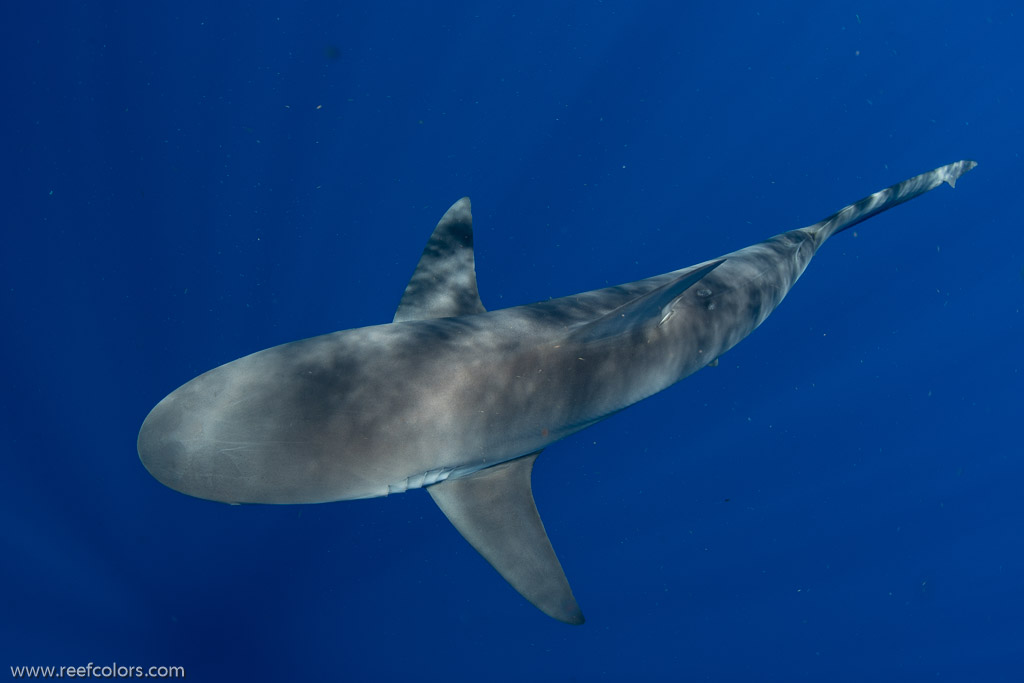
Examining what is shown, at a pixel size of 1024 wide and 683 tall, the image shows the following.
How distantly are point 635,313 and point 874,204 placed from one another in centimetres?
303

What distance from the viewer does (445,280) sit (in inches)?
136

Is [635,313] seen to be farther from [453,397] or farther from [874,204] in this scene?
[874,204]

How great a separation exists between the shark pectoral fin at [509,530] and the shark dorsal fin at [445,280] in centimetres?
98

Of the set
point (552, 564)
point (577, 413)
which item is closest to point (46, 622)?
point (552, 564)

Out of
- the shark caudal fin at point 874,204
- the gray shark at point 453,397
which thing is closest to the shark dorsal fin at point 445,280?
the gray shark at point 453,397

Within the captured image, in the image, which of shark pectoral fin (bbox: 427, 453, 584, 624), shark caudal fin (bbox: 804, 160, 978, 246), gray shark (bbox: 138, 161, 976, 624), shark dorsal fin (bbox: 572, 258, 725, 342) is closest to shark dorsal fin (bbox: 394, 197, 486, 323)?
gray shark (bbox: 138, 161, 976, 624)

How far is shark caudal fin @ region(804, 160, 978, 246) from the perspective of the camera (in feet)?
14.4

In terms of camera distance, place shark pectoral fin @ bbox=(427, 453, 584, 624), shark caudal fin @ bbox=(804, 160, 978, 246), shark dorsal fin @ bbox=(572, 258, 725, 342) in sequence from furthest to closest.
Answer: shark caudal fin @ bbox=(804, 160, 978, 246) → shark pectoral fin @ bbox=(427, 453, 584, 624) → shark dorsal fin @ bbox=(572, 258, 725, 342)

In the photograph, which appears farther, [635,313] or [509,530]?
[509,530]

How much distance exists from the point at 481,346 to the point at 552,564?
138 centimetres

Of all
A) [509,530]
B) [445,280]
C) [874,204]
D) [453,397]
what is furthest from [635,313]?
[874,204]

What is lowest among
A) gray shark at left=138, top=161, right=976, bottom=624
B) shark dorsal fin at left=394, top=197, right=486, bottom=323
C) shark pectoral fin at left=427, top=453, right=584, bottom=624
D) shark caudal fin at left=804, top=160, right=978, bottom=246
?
shark pectoral fin at left=427, top=453, right=584, bottom=624

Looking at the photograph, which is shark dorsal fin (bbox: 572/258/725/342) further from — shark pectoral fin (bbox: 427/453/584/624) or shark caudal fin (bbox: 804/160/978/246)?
shark caudal fin (bbox: 804/160/978/246)

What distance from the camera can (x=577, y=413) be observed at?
3029mm
